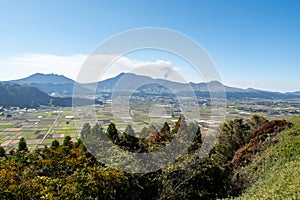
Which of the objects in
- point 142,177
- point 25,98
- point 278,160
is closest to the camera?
point 142,177

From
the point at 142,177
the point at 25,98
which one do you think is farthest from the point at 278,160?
the point at 25,98

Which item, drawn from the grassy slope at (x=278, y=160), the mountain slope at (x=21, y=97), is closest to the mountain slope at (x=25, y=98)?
the mountain slope at (x=21, y=97)

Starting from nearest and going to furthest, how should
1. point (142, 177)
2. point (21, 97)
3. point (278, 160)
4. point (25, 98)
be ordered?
point (142, 177)
point (278, 160)
point (25, 98)
point (21, 97)

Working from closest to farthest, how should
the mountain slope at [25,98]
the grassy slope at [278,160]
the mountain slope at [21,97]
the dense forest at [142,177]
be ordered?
the dense forest at [142,177] → the grassy slope at [278,160] → the mountain slope at [25,98] → the mountain slope at [21,97]

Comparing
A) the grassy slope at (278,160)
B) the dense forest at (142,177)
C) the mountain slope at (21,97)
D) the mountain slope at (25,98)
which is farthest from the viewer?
the mountain slope at (21,97)

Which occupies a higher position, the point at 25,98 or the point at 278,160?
the point at 278,160

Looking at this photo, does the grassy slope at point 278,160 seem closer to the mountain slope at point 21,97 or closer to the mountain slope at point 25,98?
the mountain slope at point 25,98

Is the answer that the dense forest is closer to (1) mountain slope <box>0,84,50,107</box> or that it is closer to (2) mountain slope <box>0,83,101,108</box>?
(2) mountain slope <box>0,83,101,108</box>

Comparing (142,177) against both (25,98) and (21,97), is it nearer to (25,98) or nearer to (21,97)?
(25,98)

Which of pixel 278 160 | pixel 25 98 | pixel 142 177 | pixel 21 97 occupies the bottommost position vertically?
pixel 25 98

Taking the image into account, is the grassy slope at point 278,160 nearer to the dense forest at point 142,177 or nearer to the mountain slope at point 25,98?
the dense forest at point 142,177

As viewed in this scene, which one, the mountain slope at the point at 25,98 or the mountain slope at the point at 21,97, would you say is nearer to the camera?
the mountain slope at the point at 25,98

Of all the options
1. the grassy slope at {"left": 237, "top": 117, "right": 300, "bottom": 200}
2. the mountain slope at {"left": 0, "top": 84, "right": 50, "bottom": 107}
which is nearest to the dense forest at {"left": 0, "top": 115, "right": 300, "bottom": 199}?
the grassy slope at {"left": 237, "top": 117, "right": 300, "bottom": 200}

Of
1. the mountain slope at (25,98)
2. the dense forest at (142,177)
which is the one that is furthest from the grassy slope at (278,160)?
the mountain slope at (25,98)
